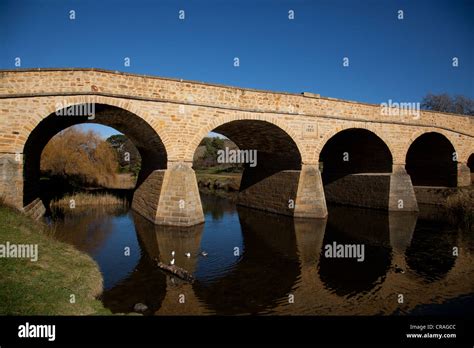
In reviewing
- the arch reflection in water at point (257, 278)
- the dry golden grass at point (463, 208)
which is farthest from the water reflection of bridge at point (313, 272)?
the dry golden grass at point (463, 208)

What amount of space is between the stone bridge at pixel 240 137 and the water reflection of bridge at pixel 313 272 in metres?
2.42

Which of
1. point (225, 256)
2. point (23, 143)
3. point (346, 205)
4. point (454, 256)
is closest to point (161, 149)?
point (23, 143)

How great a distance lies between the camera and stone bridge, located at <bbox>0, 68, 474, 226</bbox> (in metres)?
11.0

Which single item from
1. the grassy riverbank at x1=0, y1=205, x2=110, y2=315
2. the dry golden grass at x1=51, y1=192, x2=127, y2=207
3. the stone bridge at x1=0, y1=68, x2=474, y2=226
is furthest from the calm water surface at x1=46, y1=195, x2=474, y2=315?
the dry golden grass at x1=51, y1=192, x2=127, y2=207

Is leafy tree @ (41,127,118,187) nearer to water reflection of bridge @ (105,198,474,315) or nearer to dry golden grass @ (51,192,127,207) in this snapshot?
dry golden grass @ (51,192,127,207)

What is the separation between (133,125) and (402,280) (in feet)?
40.3

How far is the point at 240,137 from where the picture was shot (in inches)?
709

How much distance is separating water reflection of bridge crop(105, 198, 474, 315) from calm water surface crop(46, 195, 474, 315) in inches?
1.0

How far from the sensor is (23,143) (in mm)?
10672

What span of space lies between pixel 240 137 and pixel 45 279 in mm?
13566

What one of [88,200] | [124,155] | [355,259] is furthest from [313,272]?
[124,155]

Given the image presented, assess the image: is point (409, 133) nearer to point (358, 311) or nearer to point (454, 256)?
point (454, 256)

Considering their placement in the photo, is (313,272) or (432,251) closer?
(313,272)

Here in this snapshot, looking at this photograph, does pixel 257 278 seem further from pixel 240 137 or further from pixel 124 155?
pixel 124 155
